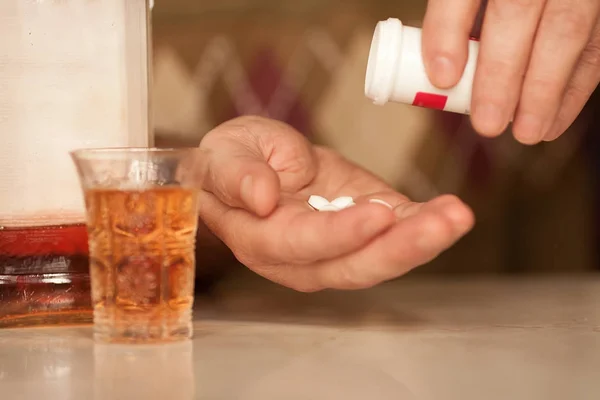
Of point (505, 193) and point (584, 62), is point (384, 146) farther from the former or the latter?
→ point (584, 62)

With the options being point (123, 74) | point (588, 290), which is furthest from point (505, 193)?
point (123, 74)

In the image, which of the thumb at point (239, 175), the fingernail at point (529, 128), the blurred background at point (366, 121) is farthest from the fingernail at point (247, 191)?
the blurred background at point (366, 121)

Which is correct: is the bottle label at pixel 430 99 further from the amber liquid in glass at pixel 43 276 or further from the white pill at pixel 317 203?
the amber liquid in glass at pixel 43 276

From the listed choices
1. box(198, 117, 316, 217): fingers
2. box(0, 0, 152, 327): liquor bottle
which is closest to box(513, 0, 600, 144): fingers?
box(198, 117, 316, 217): fingers

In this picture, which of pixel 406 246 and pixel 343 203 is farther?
pixel 343 203

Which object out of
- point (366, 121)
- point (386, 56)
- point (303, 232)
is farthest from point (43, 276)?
point (366, 121)

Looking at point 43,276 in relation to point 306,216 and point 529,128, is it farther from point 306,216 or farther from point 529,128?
point 529,128
